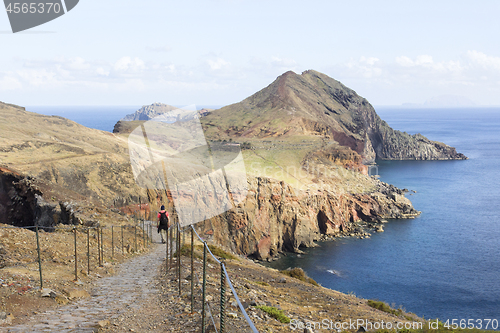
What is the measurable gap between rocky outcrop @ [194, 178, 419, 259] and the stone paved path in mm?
33085

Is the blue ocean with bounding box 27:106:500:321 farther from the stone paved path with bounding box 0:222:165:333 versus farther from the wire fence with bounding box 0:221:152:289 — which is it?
the stone paved path with bounding box 0:222:165:333

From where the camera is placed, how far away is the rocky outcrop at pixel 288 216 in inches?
2274

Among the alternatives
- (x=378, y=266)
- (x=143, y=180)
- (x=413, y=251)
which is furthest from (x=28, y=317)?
(x=413, y=251)

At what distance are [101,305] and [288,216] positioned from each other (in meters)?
58.9

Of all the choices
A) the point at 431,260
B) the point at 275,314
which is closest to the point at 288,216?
the point at 431,260

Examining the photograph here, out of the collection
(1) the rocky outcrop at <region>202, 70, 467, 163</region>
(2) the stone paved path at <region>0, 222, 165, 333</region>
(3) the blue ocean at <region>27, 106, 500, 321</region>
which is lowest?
(3) the blue ocean at <region>27, 106, 500, 321</region>

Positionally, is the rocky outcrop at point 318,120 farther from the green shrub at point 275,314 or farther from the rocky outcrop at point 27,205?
the green shrub at point 275,314

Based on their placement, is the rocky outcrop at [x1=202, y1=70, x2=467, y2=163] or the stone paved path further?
the rocky outcrop at [x1=202, y1=70, x2=467, y2=163]

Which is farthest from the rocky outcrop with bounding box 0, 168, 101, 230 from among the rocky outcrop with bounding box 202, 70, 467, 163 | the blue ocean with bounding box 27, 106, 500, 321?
the rocky outcrop with bounding box 202, 70, 467, 163

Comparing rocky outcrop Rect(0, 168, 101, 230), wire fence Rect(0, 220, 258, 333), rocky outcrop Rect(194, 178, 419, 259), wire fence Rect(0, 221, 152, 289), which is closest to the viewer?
wire fence Rect(0, 220, 258, 333)

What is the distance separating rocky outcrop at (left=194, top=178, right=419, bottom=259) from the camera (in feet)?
189

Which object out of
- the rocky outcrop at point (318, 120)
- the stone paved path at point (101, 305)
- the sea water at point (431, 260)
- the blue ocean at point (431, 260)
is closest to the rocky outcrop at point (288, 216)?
the blue ocean at point (431, 260)

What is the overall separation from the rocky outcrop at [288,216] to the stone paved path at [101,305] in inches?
1303

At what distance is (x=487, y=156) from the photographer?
152 metres
